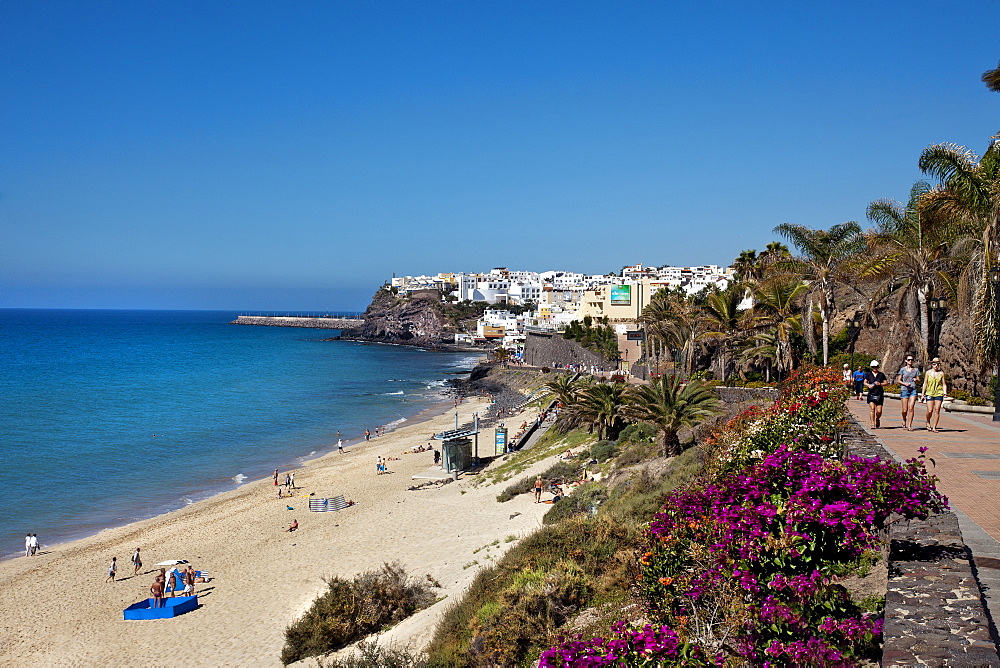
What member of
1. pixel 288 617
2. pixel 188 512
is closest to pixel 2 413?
pixel 188 512

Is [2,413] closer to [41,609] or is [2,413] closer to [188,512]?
[188,512]

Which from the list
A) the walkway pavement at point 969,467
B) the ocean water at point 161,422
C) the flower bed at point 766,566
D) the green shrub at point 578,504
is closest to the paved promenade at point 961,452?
the walkway pavement at point 969,467

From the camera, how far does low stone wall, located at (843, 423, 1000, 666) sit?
306 centimetres

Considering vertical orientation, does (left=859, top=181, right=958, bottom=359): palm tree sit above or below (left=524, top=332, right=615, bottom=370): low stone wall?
above

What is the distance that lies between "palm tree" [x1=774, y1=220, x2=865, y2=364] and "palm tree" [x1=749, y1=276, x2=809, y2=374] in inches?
23.5

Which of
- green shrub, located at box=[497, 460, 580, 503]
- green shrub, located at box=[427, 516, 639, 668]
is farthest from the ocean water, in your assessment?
green shrub, located at box=[427, 516, 639, 668]

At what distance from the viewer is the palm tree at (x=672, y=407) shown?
1498cm

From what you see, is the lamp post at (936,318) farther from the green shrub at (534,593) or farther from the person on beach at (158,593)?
the person on beach at (158,593)

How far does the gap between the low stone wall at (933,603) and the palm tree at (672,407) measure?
10.2 metres

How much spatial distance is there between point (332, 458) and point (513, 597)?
25.7 m

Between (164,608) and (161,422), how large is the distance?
30.8 m

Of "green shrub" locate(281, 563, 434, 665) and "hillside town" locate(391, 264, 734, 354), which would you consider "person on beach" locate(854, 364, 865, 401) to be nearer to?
"green shrub" locate(281, 563, 434, 665)

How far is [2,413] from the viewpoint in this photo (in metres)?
43.4

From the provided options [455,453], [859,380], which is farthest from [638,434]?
[455,453]
